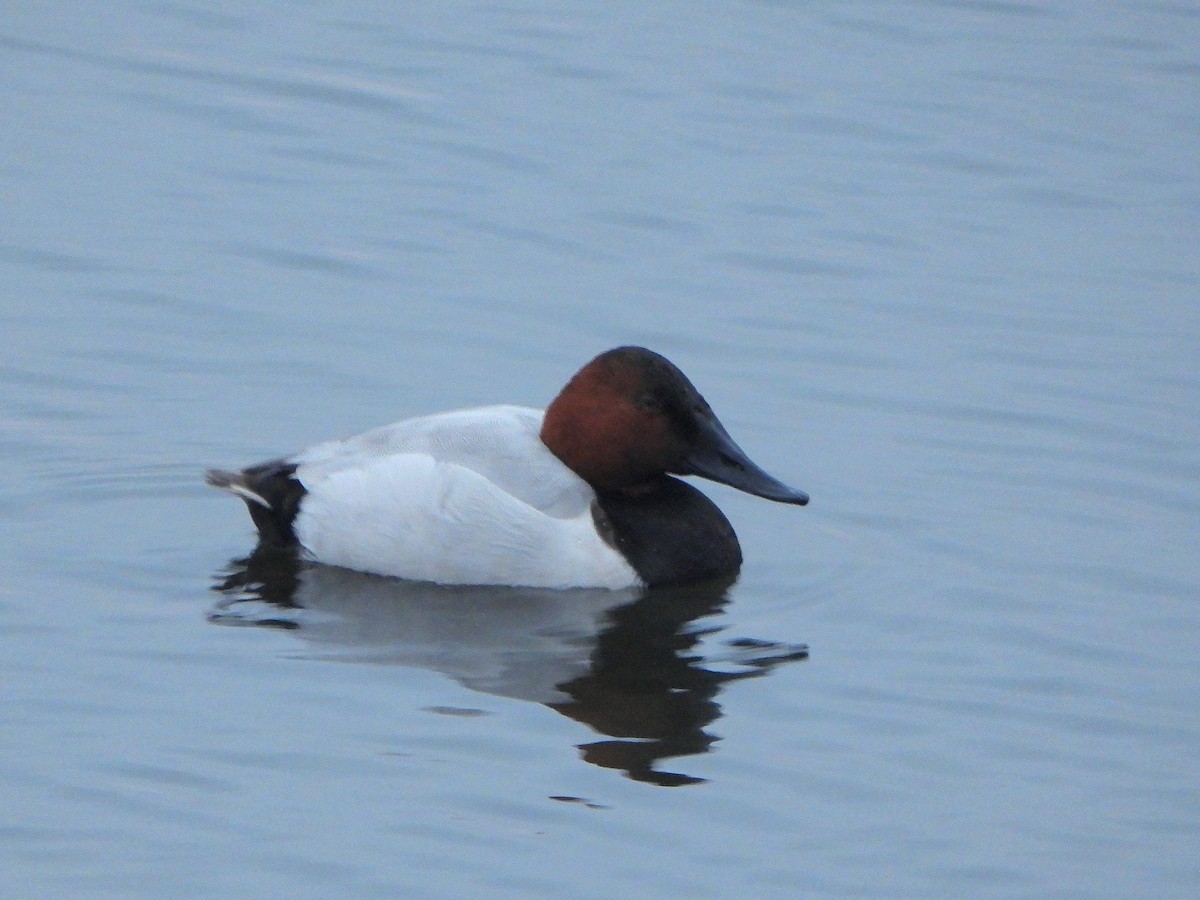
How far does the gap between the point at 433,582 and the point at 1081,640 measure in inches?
80.0

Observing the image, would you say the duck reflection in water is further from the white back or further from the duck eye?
the duck eye

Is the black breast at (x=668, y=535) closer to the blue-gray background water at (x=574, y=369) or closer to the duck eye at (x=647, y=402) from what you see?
the blue-gray background water at (x=574, y=369)

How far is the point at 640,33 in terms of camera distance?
14.4m

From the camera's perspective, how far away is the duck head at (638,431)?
7.59 metres

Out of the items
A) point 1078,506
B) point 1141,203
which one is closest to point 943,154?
point 1141,203

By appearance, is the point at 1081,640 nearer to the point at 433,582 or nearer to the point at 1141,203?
the point at 433,582

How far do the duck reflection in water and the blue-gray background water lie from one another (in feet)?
0.08

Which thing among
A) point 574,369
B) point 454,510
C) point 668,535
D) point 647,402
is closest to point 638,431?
point 647,402

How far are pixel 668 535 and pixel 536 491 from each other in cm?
46

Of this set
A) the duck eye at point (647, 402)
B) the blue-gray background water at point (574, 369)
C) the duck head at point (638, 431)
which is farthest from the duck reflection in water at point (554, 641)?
the duck eye at point (647, 402)

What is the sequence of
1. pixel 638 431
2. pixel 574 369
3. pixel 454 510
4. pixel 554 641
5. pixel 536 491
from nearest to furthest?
pixel 554 641
pixel 454 510
pixel 536 491
pixel 638 431
pixel 574 369

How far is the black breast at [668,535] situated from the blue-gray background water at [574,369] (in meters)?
0.16

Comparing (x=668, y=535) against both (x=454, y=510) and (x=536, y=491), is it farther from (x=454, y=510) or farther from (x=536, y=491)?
(x=454, y=510)

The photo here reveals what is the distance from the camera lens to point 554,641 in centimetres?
686
